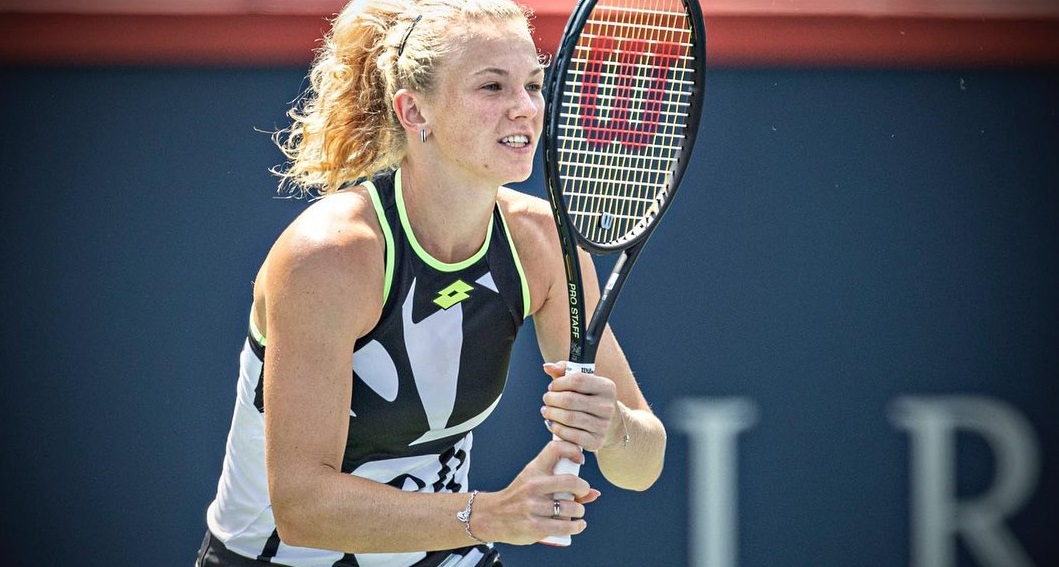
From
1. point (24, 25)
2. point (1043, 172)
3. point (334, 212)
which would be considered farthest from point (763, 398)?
point (24, 25)

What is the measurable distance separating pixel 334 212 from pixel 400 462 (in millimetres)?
468

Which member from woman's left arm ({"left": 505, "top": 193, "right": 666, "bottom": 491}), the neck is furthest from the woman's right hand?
the neck

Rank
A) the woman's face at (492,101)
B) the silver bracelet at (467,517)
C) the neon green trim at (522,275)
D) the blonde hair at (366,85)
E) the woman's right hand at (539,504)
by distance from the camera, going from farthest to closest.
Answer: the neon green trim at (522,275), the blonde hair at (366,85), the woman's face at (492,101), the silver bracelet at (467,517), the woman's right hand at (539,504)

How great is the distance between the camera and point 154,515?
3385mm

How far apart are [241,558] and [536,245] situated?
75 centimetres

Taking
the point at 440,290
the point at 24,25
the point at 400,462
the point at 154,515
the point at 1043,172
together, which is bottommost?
the point at 154,515

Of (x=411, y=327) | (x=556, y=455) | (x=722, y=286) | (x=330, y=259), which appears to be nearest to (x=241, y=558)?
(x=411, y=327)

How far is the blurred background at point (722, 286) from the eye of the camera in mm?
3359

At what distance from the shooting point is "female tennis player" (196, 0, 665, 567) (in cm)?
192

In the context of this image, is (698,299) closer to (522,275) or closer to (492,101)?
(522,275)

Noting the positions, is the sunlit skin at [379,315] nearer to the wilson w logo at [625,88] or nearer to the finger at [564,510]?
the finger at [564,510]

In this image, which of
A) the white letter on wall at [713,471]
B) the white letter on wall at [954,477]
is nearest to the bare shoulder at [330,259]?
the white letter on wall at [713,471]

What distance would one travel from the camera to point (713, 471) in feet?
11.2

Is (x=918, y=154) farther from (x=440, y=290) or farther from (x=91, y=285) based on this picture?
(x=91, y=285)
